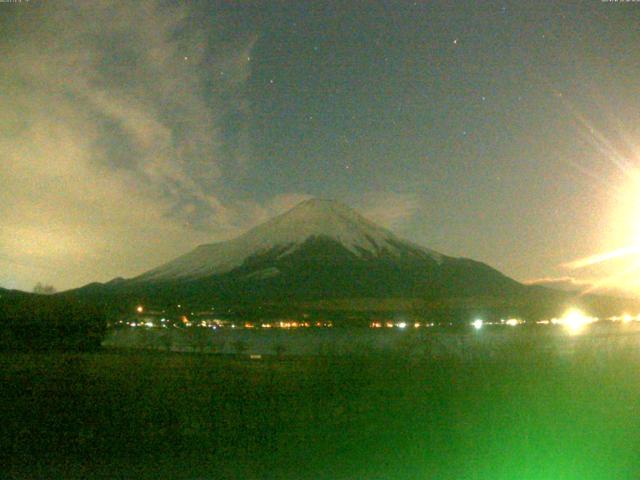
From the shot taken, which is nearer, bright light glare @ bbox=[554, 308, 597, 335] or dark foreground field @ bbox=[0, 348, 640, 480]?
dark foreground field @ bbox=[0, 348, 640, 480]

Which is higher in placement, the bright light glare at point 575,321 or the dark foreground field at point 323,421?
the bright light glare at point 575,321

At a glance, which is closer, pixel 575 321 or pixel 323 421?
pixel 323 421

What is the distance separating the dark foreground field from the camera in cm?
980

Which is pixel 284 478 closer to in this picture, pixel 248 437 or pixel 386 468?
pixel 386 468

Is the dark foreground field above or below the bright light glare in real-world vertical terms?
below

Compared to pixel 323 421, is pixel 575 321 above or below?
above

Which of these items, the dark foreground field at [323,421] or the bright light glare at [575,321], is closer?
the dark foreground field at [323,421]

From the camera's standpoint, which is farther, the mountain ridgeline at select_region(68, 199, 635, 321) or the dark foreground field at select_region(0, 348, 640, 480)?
the mountain ridgeline at select_region(68, 199, 635, 321)

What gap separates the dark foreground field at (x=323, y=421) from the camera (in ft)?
32.2

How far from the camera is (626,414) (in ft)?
46.4

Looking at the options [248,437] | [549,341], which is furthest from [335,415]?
[549,341]

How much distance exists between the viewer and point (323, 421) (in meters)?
12.5

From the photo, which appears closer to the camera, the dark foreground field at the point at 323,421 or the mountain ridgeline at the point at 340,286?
the dark foreground field at the point at 323,421

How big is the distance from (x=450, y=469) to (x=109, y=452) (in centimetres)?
431
